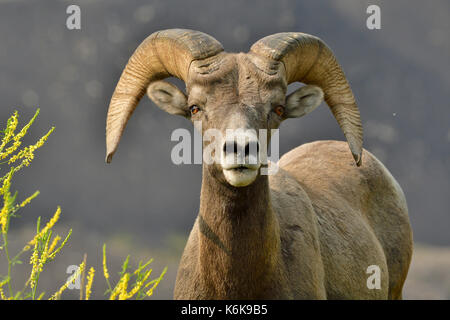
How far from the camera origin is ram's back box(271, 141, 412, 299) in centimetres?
787

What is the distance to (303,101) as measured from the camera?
23.5ft

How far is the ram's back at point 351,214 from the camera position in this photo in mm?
7871

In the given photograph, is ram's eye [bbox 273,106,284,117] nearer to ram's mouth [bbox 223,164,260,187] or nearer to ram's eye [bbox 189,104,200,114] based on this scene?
ram's eye [bbox 189,104,200,114]

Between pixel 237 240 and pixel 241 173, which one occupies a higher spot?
pixel 241 173

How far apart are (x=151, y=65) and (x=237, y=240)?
226 centimetres

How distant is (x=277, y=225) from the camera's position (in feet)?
22.2

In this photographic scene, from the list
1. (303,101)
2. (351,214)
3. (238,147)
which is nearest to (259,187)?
(238,147)

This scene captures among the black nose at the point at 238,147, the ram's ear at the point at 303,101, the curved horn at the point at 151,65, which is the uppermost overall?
the curved horn at the point at 151,65

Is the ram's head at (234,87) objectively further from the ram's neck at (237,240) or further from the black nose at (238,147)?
the ram's neck at (237,240)

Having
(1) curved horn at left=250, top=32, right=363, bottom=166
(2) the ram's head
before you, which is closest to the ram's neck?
(2) the ram's head

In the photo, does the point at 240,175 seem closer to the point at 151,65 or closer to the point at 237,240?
the point at 237,240

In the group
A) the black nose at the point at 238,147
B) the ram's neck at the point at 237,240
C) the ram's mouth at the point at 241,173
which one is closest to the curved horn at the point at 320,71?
the ram's neck at the point at 237,240

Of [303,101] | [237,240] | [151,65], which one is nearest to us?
[237,240]

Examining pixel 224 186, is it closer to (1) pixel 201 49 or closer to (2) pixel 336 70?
(1) pixel 201 49
